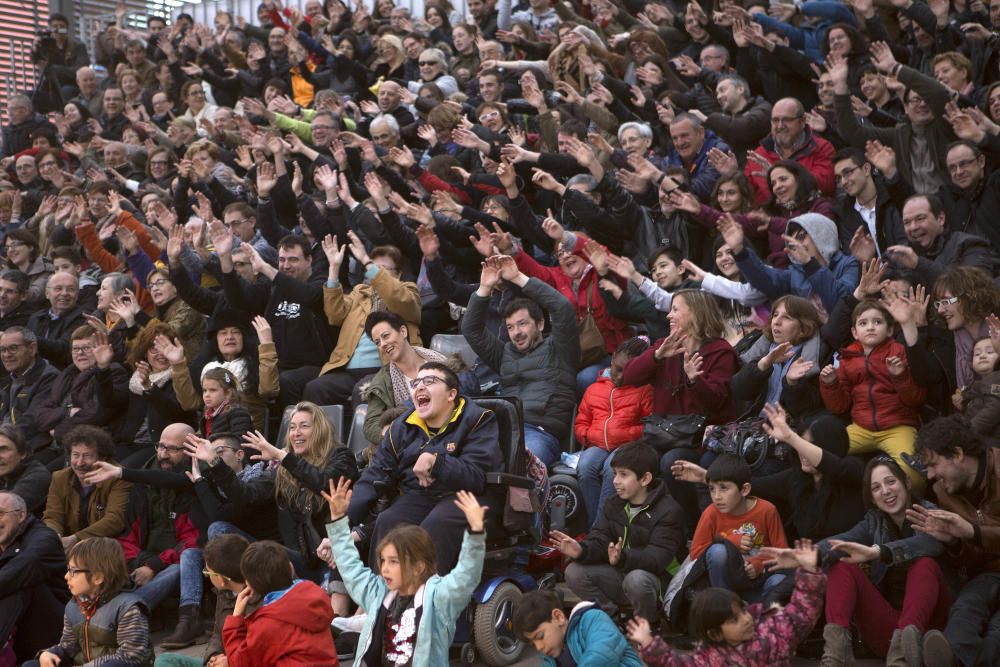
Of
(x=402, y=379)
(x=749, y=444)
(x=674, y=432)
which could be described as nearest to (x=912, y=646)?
(x=749, y=444)

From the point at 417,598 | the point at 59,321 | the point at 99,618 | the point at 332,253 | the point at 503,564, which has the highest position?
the point at 417,598

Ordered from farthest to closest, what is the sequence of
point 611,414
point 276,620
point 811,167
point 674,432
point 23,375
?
point 23,375
point 811,167
point 611,414
point 674,432
point 276,620

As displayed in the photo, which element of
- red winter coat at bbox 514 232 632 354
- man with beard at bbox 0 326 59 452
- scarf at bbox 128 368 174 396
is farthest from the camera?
man with beard at bbox 0 326 59 452

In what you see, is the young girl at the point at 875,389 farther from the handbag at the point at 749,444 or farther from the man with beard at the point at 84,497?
the man with beard at the point at 84,497

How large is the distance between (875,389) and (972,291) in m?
0.71

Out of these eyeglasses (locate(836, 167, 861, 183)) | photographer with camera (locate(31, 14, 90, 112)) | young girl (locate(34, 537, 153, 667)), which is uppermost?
eyeglasses (locate(836, 167, 861, 183))

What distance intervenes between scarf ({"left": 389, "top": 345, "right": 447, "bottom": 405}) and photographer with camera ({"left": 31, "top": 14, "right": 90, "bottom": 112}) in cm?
1205

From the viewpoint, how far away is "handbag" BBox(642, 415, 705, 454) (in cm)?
711

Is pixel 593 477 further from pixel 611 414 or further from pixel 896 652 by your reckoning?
pixel 896 652

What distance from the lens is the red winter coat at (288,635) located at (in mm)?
5441

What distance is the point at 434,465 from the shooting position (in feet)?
20.2

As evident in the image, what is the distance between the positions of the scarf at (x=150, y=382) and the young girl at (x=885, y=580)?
5.08 meters

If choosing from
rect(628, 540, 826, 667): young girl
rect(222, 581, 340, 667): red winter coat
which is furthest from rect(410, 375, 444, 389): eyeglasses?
rect(628, 540, 826, 667): young girl

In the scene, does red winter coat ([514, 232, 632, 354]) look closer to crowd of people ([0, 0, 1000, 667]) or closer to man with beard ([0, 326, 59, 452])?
crowd of people ([0, 0, 1000, 667])
